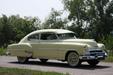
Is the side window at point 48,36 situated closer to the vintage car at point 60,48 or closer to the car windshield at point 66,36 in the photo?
the vintage car at point 60,48

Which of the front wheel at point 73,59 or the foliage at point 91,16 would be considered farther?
the foliage at point 91,16

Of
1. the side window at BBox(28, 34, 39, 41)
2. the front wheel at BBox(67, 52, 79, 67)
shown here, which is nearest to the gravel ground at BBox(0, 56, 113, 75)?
the front wheel at BBox(67, 52, 79, 67)

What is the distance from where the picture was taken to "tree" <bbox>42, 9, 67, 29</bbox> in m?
72.1

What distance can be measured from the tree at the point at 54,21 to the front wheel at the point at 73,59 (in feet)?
174

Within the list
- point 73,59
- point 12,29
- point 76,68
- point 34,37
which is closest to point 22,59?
point 34,37

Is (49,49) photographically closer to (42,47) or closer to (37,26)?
(42,47)

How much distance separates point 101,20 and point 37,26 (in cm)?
1264

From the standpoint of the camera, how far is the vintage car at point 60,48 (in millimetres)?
18156

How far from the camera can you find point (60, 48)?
18938 mm

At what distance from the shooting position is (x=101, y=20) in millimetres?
68000

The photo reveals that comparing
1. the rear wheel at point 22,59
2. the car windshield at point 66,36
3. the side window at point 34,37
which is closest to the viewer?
the car windshield at point 66,36

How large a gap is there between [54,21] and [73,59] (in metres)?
55.3

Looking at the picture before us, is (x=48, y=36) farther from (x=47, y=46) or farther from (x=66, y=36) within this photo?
(x=66, y=36)

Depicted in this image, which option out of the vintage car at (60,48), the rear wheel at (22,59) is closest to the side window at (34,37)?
the vintage car at (60,48)
